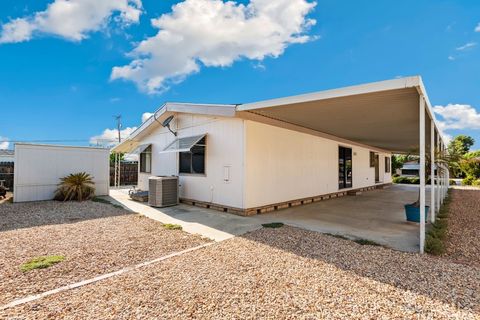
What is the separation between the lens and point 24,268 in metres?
3.57

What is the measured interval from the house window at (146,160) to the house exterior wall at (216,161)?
8.38 feet

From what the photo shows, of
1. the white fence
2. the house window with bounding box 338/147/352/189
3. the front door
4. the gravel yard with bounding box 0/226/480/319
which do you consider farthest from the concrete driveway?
the front door

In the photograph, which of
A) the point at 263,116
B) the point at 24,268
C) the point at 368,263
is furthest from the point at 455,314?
the point at 263,116

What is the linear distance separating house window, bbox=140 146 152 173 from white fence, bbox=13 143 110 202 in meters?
2.04

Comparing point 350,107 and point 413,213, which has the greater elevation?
point 350,107

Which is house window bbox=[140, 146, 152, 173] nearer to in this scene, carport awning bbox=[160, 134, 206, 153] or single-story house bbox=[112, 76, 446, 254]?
single-story house bbox=[112, 76, 446, 254]

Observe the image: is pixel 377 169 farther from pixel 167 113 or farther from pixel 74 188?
pixel 74 188

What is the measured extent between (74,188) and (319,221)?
9.99 m

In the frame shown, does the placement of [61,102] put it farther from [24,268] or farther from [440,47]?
[440,47]

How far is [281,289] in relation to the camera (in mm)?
2947

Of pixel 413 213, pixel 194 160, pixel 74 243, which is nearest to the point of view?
pixel 74 243

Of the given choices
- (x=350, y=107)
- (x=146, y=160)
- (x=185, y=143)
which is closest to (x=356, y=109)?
(x=350, y=107)

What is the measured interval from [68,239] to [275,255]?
14.2ft

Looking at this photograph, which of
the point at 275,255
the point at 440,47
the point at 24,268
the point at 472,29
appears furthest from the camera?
the point at 440,47
